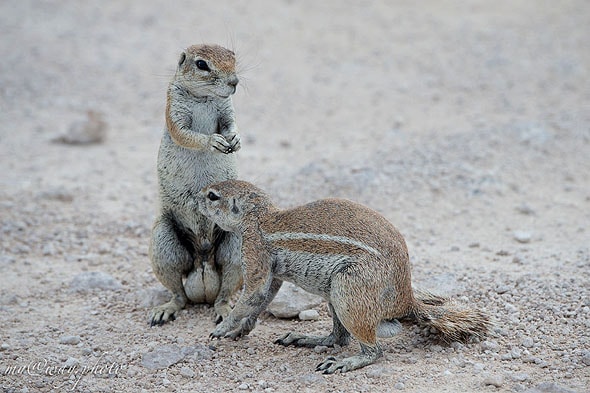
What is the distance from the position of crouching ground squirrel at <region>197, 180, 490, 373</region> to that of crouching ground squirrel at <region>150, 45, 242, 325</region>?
0.50m

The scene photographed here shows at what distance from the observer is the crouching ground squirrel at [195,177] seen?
5.50 m

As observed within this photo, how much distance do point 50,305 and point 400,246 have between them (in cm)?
299

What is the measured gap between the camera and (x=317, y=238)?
16.1 ft

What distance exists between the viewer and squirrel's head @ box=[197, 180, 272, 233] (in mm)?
5281

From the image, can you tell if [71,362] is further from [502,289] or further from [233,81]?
[502,289]

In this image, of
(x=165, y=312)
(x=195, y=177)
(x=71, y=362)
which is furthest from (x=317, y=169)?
(x=71, y=362)

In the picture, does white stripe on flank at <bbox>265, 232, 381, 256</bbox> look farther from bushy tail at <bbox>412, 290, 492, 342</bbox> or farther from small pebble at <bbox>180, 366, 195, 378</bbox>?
small pebble at <bbox>180, 366, 195, 378</bbox>

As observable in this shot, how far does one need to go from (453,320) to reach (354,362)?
71 cm

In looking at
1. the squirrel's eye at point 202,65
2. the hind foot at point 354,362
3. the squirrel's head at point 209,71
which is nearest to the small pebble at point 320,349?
the hind foot at point 354,362

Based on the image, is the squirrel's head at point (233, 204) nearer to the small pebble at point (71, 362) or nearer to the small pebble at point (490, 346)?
the small pebble at point (71, 362)

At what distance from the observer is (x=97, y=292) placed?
6.49 meters

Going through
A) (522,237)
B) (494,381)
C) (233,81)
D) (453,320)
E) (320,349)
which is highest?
(233,81)

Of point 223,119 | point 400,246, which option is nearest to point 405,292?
point 400,246

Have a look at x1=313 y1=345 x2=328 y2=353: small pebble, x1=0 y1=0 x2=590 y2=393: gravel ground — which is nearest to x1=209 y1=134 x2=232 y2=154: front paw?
x1=0 y1=0 x2=590 y2=393: gravel ground
